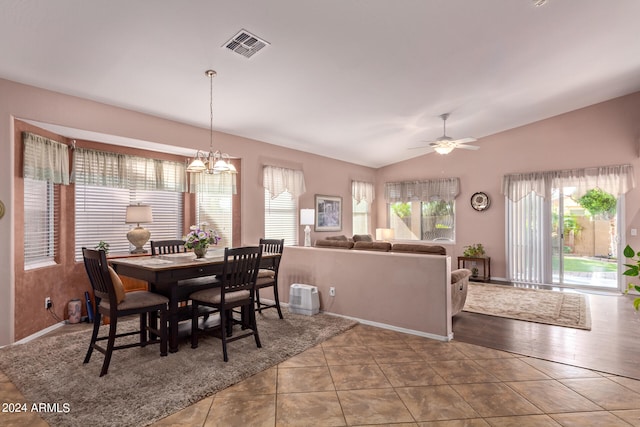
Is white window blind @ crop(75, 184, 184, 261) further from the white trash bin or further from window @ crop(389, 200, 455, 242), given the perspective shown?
window @ crop(389, 200, 455, 242)

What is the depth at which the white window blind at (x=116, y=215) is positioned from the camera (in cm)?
451

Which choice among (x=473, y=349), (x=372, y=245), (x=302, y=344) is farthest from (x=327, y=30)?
(x=473, y=349)

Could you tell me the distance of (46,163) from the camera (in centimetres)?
391

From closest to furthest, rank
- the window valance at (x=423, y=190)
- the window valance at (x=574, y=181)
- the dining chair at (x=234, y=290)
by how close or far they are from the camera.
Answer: the dining chair at (x=234, y=290), the window valance at (x=574, y=181), the window valance at (x=423, y=190)

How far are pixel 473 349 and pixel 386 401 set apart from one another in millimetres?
1389

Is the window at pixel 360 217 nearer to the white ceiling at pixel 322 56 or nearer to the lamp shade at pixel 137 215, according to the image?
the white ceiling at pixel 322 56

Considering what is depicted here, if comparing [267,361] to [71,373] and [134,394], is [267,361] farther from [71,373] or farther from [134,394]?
[71,373]

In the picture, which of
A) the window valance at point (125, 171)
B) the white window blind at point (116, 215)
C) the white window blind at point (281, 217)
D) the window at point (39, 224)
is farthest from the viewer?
the white window blind at point (281, 217)

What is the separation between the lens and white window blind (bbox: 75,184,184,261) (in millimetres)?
4512

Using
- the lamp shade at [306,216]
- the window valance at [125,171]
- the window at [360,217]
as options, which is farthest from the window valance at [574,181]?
the window valance at [125,171]

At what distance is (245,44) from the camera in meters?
3.11

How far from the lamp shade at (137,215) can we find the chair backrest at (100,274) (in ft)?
5.15

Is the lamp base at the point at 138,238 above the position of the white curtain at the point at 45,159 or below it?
below

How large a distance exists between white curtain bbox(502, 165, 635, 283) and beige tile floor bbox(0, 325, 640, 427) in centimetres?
417
